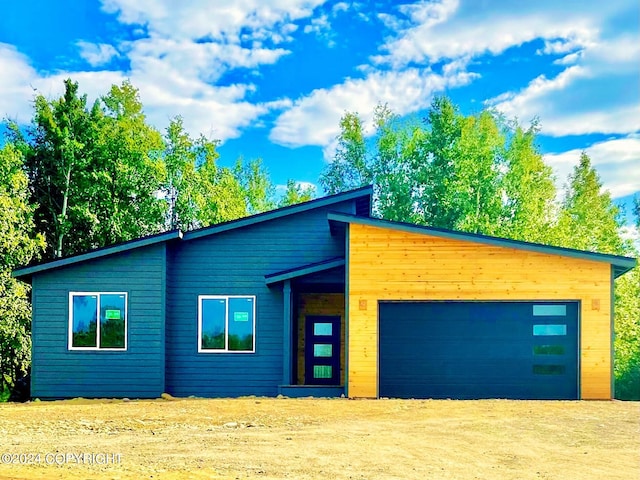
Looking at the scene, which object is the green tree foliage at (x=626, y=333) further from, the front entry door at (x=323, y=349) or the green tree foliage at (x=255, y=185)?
the green tree foliage at (x=255, y=185)

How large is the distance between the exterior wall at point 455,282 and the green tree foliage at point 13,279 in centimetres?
1100

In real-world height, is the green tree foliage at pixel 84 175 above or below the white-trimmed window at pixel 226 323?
above

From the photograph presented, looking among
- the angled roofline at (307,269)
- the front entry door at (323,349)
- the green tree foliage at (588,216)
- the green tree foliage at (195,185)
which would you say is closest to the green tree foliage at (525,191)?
the green tree foliage at (588,216)

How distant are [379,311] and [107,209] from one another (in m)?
15.8

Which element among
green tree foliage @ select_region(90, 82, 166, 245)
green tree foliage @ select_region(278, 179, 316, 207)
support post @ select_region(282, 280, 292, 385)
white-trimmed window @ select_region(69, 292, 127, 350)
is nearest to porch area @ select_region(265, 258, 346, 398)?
support post @ select_region(282, 280, 292, 385)

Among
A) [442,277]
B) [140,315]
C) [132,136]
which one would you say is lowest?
[140,315]

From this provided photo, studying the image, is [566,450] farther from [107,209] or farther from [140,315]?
[107,209]

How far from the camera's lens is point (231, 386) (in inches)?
548

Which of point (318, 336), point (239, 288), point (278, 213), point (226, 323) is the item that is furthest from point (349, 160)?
point (226, 323)

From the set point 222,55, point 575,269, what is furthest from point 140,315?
point 222,55

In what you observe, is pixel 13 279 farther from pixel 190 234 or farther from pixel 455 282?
pixel 455 282

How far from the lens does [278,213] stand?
1420 centimetres

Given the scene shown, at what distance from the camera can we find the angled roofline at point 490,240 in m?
12.4

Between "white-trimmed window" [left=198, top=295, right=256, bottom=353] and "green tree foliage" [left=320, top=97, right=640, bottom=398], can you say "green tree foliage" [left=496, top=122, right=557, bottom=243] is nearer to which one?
"green tree foliage" [left=320, top=97, right=640, bottom=398]
